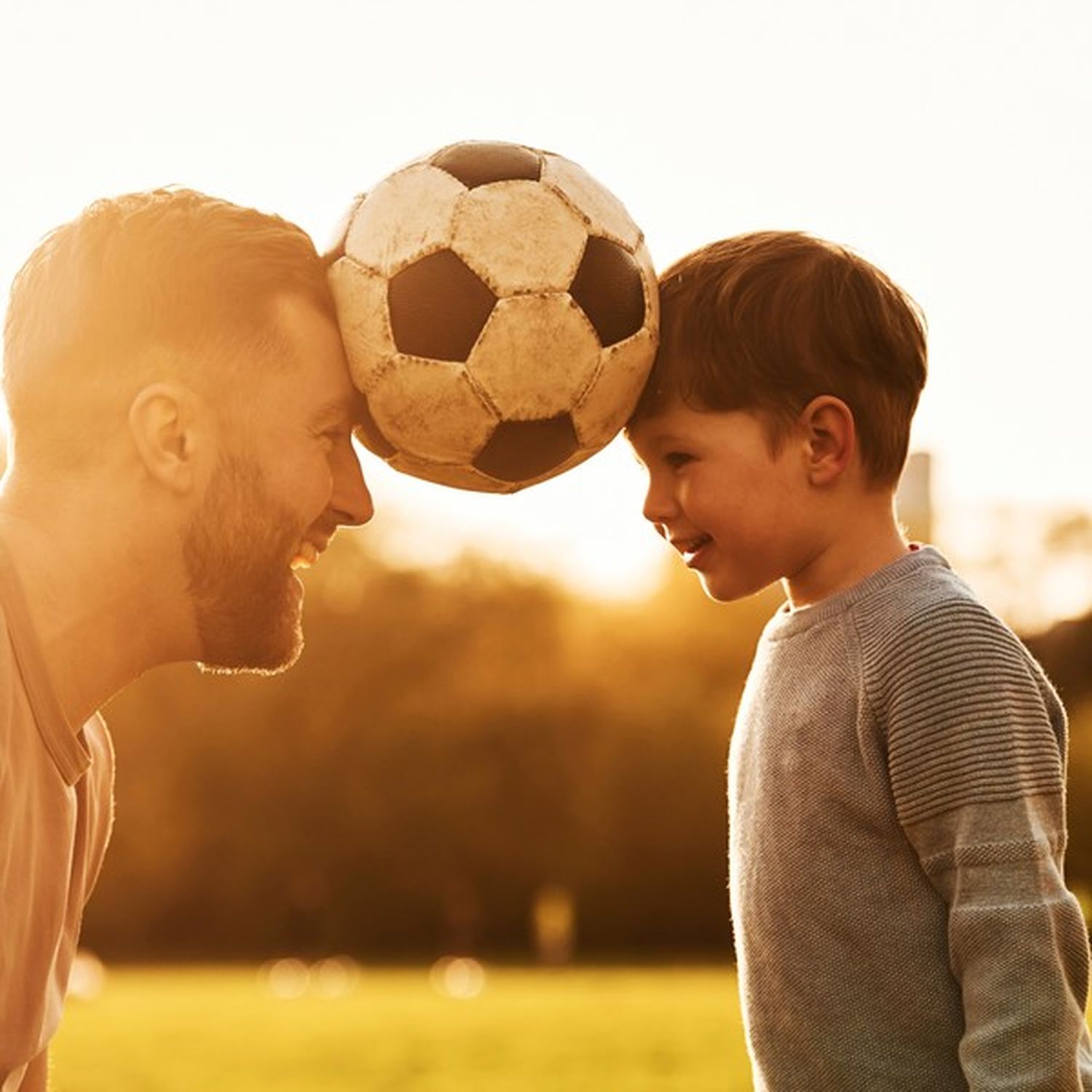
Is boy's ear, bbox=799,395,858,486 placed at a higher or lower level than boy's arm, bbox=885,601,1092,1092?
higher

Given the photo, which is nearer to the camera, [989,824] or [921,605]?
[989,824]

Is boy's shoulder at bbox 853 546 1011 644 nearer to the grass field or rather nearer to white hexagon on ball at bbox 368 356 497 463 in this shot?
white hexagon on ball at bbox 368 356 497 463

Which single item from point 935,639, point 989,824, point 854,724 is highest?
point 935,639

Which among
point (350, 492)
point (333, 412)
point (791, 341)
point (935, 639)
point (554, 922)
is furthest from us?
point (554, 922)

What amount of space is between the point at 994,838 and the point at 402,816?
41.6 metres

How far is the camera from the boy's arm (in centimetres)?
333

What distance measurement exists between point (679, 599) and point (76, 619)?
4867 centimetres

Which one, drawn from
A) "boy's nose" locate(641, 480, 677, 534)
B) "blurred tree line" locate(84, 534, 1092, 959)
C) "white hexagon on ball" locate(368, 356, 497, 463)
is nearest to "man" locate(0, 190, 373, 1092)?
"white hexagon on ball" locate(368, 356, 497, 463)

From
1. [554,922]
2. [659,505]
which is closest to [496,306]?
[659,505]

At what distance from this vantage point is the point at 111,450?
3.91 m

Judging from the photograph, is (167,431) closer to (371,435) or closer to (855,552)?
(371,435)

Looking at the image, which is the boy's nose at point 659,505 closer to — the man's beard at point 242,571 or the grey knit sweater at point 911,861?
the grey knit sweater at point 911,861

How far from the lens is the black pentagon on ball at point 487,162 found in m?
3.92

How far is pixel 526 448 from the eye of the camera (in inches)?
157
